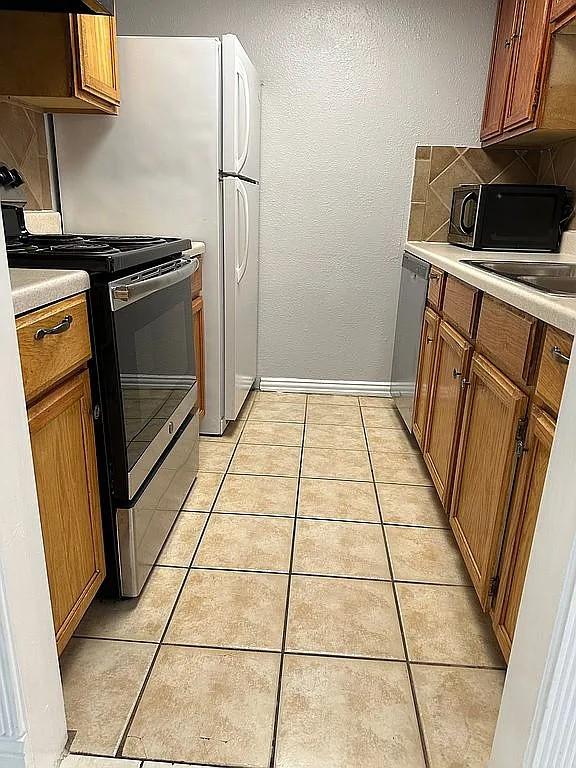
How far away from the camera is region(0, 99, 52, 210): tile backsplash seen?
2.09 metres

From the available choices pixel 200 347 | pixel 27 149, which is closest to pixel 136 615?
pixel 200 347

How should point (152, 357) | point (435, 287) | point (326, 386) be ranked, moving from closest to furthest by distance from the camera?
point (152, 357), point (435, 287), point (326, 386)

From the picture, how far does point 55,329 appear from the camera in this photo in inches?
44.3

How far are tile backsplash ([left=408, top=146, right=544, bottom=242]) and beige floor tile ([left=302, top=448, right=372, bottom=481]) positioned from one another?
1338 mm

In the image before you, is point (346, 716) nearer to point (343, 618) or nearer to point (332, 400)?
point (343, 618)

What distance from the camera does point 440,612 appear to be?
1.59 m

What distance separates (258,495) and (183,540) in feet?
1.30

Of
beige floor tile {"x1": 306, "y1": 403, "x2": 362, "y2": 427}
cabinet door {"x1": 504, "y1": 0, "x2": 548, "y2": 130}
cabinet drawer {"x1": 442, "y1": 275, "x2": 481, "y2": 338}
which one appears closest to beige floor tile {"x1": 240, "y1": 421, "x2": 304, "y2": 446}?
beige floor tile {"x1": 306, "y1": 403, "x2": 362, "y2": 427}

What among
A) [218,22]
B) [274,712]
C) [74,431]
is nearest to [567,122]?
[218,22]

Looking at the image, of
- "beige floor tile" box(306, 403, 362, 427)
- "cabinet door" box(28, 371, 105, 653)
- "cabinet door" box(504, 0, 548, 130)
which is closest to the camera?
"cabinet door" box(28, 371, 105, 653)

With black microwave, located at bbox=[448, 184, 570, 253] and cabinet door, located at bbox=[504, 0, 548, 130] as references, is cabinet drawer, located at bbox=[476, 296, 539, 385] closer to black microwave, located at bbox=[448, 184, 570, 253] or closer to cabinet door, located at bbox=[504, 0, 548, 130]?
black microwave, located at bbox=[448, 184, 570, 253]

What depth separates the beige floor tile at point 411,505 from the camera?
6.76ft

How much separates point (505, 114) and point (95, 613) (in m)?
2.57

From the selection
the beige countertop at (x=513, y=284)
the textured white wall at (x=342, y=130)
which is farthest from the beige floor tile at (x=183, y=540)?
the textured white wall at (x=342, y=130)
